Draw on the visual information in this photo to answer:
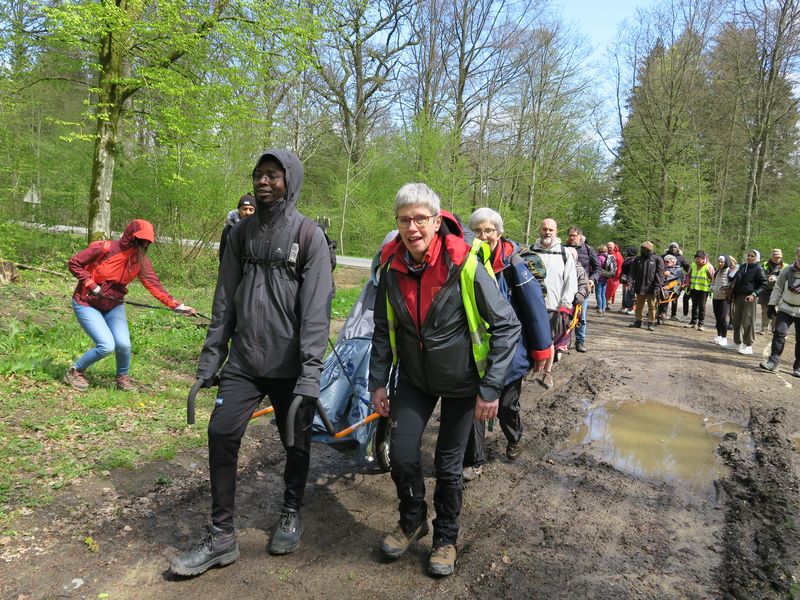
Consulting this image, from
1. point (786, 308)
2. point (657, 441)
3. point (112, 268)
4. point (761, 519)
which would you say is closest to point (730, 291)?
point (786, 308)

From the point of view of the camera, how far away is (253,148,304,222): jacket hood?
297cm

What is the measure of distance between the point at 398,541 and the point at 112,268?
397 centimetres

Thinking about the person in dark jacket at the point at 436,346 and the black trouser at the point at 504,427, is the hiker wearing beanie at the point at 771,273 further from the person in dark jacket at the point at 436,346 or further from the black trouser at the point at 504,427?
the person in dark jacket at the point at 436,346

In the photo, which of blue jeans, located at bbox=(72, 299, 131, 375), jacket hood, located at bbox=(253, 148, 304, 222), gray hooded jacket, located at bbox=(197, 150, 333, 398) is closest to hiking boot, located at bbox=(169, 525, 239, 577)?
gray hooded jacket, located at bbox=(197, 150, 333, 398)

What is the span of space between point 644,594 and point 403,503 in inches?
54.6

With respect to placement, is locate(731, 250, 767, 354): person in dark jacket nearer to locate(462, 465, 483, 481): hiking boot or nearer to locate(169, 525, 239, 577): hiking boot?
locate(462, 465, 483, 481): hiking boot

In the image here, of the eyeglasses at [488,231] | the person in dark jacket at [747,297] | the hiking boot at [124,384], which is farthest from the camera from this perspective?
the person in dark jacket at [747,297]

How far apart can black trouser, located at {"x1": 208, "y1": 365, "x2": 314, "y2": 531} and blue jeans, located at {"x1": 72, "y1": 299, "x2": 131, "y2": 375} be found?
3.09 meters

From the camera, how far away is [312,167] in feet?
116

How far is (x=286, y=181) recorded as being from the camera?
303 cm

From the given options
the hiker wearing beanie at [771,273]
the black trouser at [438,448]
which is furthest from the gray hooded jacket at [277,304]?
the hiker wearing beanie at [771,273]

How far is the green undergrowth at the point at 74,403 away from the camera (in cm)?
403

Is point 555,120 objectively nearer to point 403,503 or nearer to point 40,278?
point 40,278

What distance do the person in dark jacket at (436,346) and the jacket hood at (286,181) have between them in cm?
62
